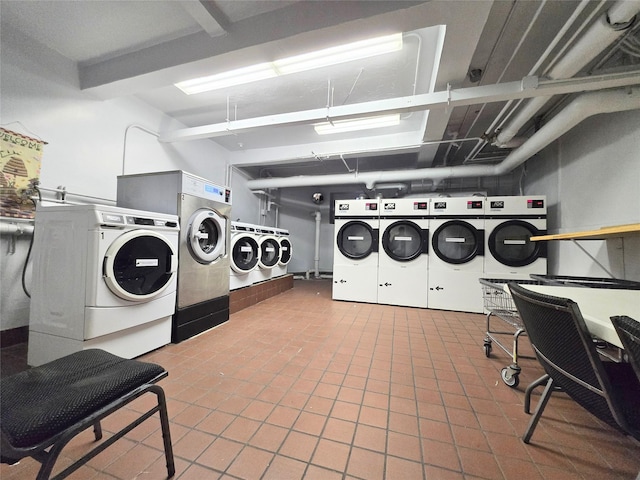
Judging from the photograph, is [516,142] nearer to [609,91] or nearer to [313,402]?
[609,91]

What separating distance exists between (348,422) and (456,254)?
3114 millimetres

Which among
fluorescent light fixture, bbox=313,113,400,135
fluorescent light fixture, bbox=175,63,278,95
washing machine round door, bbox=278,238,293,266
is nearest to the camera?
fluorescent light fixture, bbox=175,63,278,95

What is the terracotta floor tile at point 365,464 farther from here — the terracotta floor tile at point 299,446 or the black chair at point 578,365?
the black chair at point 578,365

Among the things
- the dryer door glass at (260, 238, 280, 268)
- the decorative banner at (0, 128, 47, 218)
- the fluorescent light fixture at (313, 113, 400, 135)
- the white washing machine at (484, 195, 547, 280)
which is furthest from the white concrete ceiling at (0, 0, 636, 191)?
the dryer door glass at (260, 238, 280, 268)

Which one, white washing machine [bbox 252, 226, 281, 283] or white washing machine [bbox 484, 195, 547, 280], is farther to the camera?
white washing machine [bbox 252, 226, 281, 283]

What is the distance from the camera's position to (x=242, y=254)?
3412 millimetres

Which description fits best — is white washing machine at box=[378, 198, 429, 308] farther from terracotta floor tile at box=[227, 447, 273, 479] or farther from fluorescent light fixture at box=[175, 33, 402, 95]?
terracotta floor tile at box=[227, 447, 273, 479]

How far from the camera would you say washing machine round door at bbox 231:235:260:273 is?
3188mm

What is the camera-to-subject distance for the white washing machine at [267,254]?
379 cm

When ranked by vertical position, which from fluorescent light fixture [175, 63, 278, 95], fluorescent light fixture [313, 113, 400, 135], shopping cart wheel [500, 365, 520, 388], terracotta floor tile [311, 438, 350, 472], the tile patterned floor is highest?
fluorescent light fixture [313, 113, 400, 135]

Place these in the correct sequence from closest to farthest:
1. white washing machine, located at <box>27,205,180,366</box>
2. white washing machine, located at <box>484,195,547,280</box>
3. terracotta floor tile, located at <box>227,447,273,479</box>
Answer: terracotta floor tile, located at <box>227,447,273,479</box> < white washing machine, located at <box>27,205,180,366</box> < white washing machine, located at <box>484,195,547,280</box>

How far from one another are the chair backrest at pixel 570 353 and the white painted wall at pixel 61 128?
9.10ft

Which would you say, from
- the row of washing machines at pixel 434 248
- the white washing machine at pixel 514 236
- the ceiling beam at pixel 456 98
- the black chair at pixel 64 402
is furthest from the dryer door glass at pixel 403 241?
the black chair at pixel 64 402

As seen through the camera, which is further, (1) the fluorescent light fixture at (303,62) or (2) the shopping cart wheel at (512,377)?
(1) the fluorescent light fixture at (303,62)
